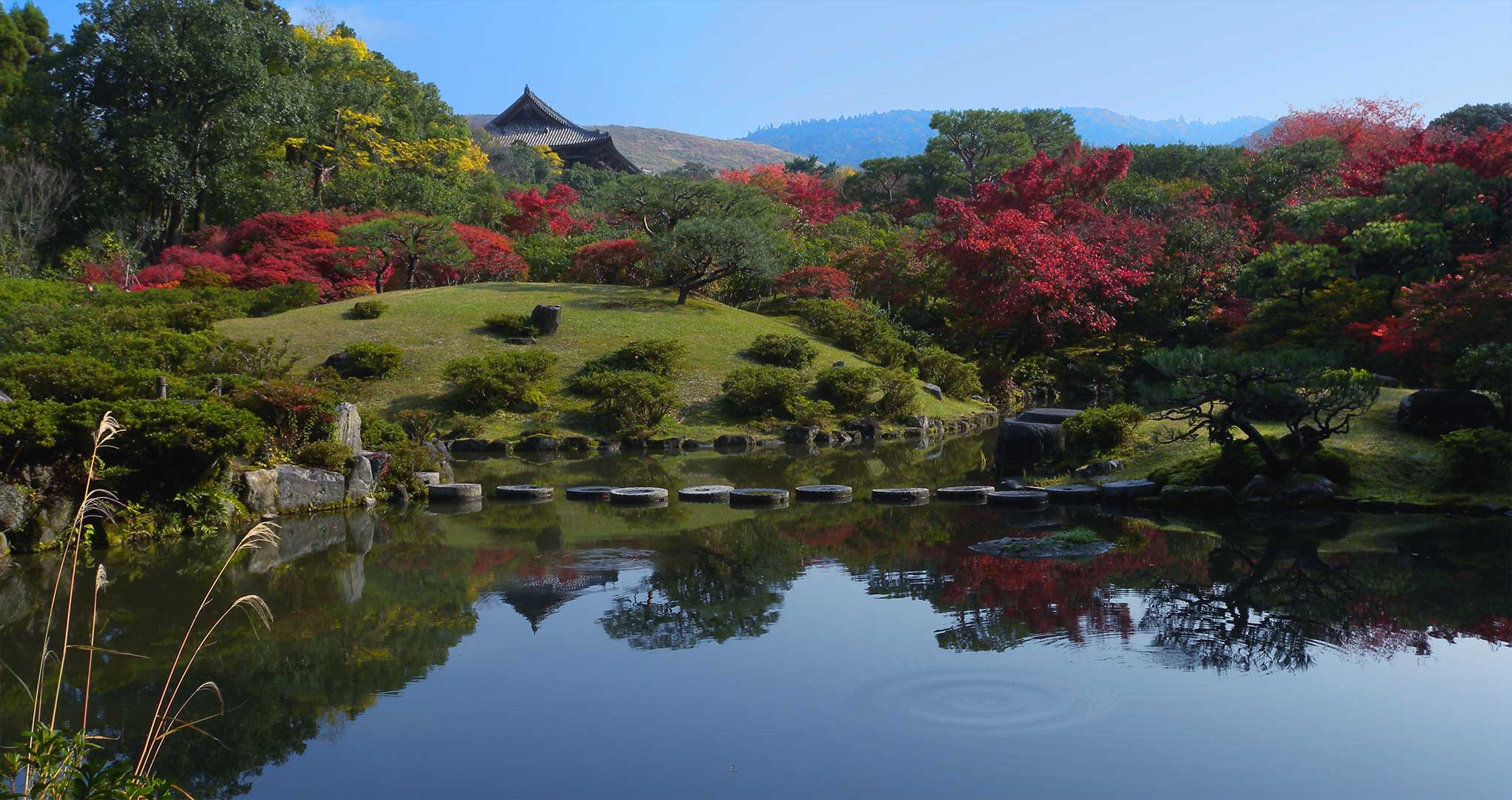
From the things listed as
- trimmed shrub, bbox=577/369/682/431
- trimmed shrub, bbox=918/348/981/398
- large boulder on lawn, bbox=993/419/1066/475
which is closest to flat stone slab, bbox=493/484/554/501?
trimmed shrub, bbox=577/369/682/431

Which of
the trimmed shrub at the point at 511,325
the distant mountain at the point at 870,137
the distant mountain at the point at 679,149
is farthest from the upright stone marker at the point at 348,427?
the distant mountain at the point at 870,137

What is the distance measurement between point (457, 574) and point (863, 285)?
20507 mm

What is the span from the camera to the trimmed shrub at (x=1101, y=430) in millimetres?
13844

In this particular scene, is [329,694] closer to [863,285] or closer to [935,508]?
[935,508]

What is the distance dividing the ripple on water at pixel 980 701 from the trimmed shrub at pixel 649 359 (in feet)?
50.0

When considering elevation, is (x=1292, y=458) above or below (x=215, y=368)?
below

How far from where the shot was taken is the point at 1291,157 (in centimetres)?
2784

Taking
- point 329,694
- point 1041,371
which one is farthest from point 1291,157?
point 329,694

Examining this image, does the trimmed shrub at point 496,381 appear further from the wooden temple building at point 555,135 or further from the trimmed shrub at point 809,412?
the wooden temple building at point 555,135

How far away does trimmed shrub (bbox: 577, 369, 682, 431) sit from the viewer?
1897 cm

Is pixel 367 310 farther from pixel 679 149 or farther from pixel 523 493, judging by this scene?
pixel 679 149

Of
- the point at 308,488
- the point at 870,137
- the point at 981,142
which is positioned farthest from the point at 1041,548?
the point at 870,137

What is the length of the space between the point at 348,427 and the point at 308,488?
1.18 metres

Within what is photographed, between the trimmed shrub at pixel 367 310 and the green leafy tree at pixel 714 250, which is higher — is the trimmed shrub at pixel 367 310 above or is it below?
below
